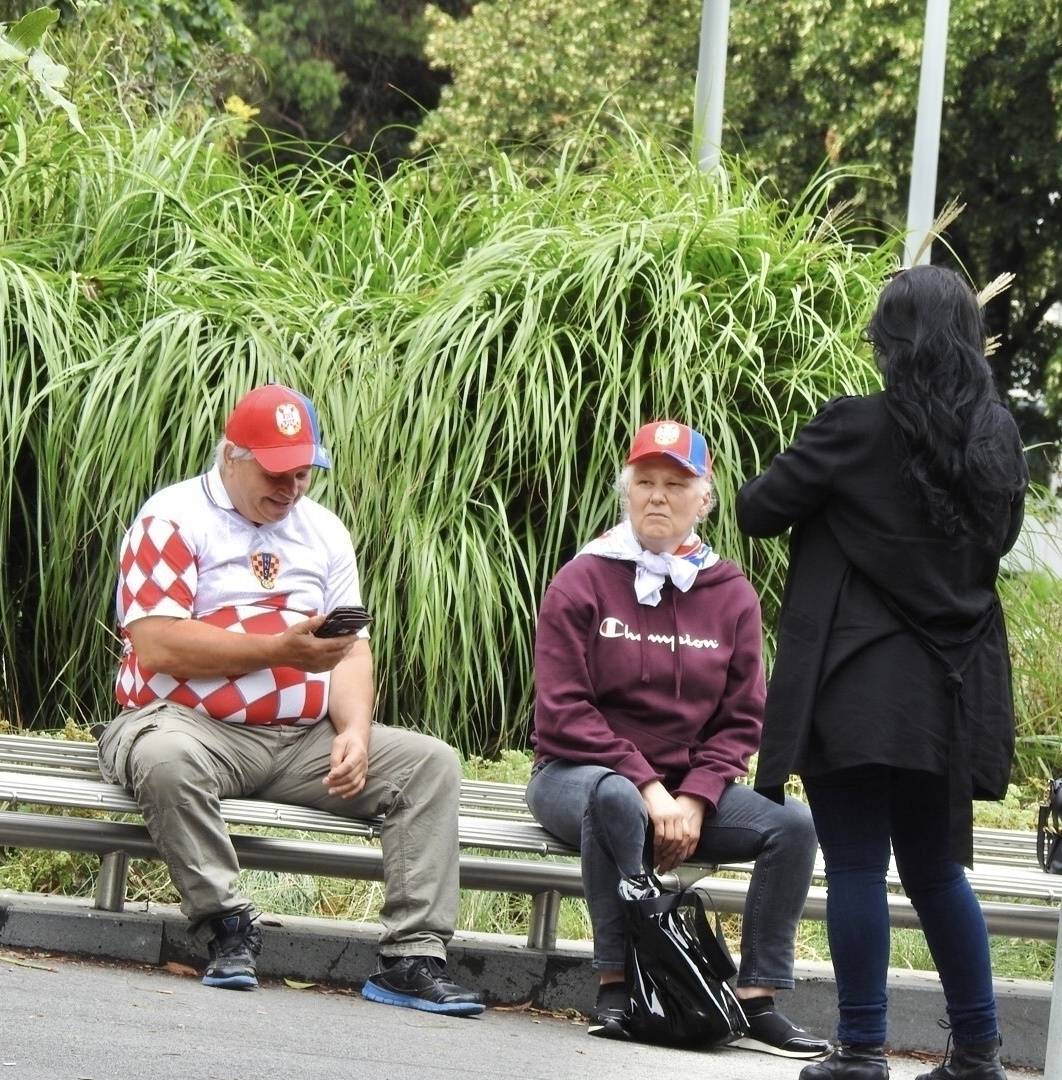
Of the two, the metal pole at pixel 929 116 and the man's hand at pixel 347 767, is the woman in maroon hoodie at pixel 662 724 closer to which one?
the man's hand at pixel 347 767

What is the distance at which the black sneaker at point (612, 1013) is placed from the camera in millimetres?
4297

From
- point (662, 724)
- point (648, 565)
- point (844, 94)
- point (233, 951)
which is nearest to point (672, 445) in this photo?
point (648, 565)

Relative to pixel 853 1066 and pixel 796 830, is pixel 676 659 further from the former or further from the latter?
pixel 853 1066

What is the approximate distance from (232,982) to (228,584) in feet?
3.23

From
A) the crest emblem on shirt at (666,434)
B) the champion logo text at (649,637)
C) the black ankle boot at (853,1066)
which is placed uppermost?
the crest emblem on shirt at (666,434)

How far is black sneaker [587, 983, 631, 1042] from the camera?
4.30 metres

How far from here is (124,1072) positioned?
3471mm

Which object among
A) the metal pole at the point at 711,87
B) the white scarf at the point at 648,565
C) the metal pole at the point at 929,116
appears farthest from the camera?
the metal pole at the point at 929,116

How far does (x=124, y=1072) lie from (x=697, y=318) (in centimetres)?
354

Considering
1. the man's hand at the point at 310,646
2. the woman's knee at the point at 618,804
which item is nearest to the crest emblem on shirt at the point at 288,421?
the man's hand at the point at 310,646

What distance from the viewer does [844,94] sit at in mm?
18344

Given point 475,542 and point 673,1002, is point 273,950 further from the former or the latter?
point 475,542

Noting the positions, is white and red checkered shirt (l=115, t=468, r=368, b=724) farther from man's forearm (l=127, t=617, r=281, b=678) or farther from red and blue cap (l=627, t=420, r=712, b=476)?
red and blue cap (l=627, t=420, r=712, b=476)

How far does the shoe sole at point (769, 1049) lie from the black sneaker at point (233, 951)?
3.71 feet
